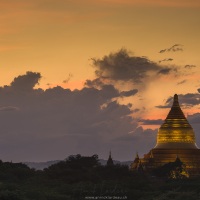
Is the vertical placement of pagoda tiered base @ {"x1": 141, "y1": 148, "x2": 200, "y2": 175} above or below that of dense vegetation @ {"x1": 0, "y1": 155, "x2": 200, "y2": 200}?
above

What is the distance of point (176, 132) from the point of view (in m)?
146

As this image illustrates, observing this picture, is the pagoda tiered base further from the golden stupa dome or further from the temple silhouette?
the golden stupa dome

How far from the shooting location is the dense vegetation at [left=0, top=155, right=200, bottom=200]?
72394 millimetres

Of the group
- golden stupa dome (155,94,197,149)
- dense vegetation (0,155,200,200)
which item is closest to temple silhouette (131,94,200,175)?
golden stupa dome (155,94,197,149)

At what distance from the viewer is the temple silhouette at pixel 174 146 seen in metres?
137

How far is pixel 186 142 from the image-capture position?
14462 centimetres

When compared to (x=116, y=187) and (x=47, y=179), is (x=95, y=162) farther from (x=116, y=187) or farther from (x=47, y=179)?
(x=116, y=187)

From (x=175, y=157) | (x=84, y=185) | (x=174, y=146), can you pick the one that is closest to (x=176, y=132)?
(x=174, y=146)

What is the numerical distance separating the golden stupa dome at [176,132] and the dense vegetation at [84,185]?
32563 mm

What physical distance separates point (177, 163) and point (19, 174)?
36.1 meters

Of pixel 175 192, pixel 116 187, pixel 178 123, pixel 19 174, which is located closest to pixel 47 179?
pixel 19 174

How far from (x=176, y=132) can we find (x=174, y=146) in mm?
4530

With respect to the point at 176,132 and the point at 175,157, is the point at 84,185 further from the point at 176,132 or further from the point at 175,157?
the point at 176,132

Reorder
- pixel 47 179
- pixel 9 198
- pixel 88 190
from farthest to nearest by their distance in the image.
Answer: pixel 47 179 < pixel 88 190 < pixel 9 198
